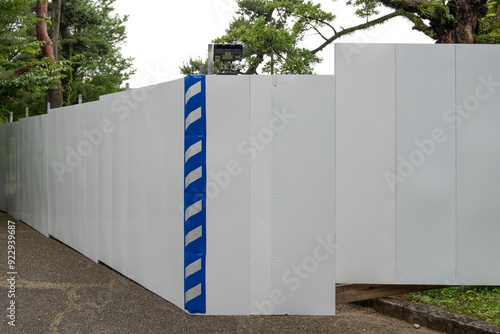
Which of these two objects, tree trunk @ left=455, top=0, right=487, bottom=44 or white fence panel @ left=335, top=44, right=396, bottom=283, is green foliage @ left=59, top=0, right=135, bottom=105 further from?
white fence panel @ left=335, top=44, right=396, bottom=283

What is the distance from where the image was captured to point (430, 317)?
5363mm

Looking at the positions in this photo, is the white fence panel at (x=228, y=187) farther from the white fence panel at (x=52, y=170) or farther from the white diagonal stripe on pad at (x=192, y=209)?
the white fence panel at (x=52, y=170)

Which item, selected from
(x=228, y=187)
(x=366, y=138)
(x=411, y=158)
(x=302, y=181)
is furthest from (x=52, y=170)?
(x=411, y=158)

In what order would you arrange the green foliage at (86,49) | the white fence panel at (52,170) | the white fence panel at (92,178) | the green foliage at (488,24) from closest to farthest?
the white fence panel at (92,178) < the white fence panel at (52,170) < the green foliage at (488,24) < the green foliage at (86,49)

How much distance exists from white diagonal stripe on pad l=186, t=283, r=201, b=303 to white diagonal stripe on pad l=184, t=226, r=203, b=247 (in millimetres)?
442

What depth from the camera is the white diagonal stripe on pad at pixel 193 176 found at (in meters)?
4.73

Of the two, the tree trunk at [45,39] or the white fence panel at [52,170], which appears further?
the tree trunk at [45,39]

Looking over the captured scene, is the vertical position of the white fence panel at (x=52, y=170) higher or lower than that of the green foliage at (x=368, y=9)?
lower

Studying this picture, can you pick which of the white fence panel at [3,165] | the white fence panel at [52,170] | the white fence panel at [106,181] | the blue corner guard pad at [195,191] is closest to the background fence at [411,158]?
the blue corner guard pad at [195,191]

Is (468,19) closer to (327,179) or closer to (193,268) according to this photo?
(327,179)

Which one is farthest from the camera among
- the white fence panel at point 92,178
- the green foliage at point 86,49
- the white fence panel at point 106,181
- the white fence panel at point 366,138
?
the green foliage at point 86,49

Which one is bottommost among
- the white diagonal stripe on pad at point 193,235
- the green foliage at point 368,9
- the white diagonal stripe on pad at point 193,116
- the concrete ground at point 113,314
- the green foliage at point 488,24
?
the concrete ground at point 113,314

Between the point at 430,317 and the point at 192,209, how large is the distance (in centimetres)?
281

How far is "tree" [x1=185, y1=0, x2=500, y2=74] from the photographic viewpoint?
1282 centimetres
